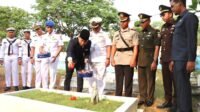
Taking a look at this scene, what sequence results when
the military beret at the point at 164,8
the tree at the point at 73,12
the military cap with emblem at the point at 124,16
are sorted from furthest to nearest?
1. the tree at the point at 73,12
2. the military cap with emblem at the point at 124,16
3. the military beret at the point at 164,8

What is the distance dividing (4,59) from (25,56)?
57 centimetres

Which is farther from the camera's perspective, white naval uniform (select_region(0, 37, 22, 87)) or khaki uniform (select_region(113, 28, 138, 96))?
white naval uniform (select_region(0, 37, 22, 87))

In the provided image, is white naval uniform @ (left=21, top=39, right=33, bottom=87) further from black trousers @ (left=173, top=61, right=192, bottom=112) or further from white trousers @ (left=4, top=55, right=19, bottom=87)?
black trousers @ (left=173, top=61, right=192, bottom=112)

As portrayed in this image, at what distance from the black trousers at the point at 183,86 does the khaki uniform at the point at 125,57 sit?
5.95 ft

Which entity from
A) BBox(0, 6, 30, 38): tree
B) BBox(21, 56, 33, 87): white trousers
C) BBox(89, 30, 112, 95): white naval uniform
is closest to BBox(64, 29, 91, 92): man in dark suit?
BBox(89, 30, 112, 95): white naval uniform

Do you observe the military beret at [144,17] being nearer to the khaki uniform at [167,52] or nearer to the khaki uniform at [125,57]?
the khaki uniform at [125,57]

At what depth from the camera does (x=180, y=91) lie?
15.3ft

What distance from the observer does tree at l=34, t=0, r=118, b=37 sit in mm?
27000

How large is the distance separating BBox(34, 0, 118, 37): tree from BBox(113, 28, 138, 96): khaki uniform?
20.4 meters

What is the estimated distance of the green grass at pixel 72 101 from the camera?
15.2ft

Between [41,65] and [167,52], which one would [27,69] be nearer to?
[41,65]

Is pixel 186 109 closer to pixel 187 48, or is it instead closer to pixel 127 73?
pixel 187 48

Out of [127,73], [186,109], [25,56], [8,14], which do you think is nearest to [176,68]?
[186,109]

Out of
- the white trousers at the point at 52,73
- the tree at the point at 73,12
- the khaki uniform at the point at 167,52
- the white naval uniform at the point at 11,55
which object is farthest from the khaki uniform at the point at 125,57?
the tree at the point at 73,12
